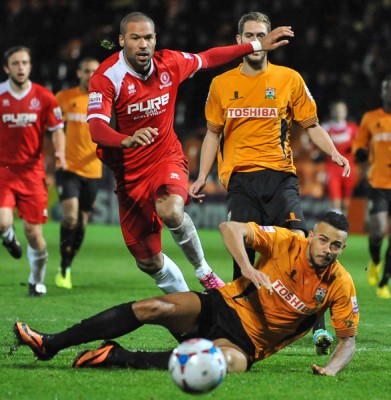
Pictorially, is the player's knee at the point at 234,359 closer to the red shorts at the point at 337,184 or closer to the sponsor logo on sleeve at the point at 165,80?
the sponsor logo on sleeve at the point at 165,80

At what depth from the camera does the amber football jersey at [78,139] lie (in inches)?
502

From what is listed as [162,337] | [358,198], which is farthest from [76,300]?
[358,198]

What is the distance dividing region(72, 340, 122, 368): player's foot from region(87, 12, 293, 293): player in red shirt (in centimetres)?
130

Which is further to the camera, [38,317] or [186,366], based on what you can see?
[38,317]

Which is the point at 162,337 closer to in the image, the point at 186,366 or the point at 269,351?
the point at 269,351

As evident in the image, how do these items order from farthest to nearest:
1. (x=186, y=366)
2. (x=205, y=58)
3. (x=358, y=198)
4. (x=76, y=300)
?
(x=358, y=198) → (x=76, y=300) → (x=205, y=58) → (x=186, y=366)

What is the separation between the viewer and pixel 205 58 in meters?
7.98

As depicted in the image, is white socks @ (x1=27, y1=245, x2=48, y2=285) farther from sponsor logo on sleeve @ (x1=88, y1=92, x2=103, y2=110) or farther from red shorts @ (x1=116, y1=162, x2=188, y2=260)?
sponsor logo on sleeve @ (x1=88, y1=92, x2=103, y2=110)

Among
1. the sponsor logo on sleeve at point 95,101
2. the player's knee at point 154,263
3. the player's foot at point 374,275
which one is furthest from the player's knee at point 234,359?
the player's foot at point 374,275

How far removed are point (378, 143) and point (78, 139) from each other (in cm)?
379

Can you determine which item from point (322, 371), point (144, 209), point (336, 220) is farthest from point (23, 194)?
point (336, 220)

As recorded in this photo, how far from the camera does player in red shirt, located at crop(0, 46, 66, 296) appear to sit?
36.6 feet

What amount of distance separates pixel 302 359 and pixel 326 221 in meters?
1.56

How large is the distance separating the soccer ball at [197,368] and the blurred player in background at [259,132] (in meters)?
2.46
